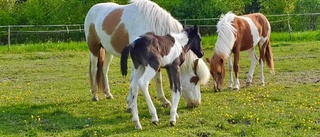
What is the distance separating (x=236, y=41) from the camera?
11.0 m

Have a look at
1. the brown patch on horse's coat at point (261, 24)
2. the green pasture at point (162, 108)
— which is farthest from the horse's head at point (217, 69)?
the brown patch on horse's coat at point (261, 24)

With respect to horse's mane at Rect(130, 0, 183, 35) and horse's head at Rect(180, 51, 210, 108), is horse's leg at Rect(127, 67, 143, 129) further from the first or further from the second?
horse's head at Rect(180, 51, 210, 108)

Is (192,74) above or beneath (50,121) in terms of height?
above

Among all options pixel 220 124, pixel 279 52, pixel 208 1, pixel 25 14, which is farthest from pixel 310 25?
pixel 220 124

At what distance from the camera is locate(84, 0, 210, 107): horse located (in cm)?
810

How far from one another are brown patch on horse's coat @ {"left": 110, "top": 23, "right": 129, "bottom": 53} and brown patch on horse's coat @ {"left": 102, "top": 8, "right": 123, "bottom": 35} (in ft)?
0.45

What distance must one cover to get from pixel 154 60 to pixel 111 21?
235 centimetres

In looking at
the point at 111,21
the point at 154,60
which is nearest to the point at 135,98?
the point at 154,60

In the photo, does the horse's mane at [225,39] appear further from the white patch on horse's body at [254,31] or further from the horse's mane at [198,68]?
the horse's mane at [198,68]

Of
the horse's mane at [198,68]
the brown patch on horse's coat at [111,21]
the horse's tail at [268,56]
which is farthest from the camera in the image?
the horse's tail at [268,56]

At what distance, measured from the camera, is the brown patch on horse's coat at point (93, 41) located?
381 inches

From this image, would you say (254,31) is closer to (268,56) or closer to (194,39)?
(268,56)

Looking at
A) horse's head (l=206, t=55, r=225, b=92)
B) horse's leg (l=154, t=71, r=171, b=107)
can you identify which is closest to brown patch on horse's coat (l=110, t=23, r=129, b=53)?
horse's leg (l=154, t=71, r=171, b=107)

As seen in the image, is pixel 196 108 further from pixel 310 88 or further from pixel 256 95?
pixel 310 88
